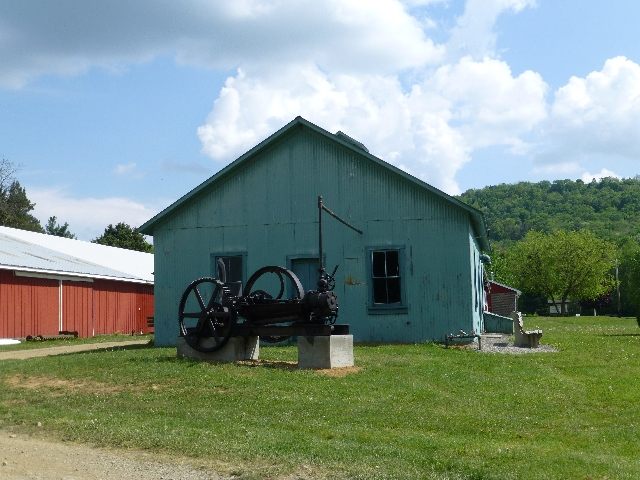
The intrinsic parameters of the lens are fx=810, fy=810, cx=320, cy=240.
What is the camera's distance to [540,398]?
12.3m

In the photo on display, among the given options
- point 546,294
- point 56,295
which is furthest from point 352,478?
point 546,294

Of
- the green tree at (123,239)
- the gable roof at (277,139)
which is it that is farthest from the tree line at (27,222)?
the gable roof at (277,139)

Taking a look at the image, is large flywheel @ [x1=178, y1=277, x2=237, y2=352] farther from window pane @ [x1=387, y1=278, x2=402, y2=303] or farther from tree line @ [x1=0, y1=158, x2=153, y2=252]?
tree line @ [x1=0, y1=158, x2=153, y2=252]

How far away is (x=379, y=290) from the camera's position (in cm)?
2245

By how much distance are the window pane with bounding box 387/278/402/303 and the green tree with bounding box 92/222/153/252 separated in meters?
61.1

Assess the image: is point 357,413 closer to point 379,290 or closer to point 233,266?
point 379,290

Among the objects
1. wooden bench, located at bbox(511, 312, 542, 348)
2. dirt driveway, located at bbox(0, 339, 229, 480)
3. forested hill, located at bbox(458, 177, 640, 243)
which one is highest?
forested hill, located at bbox(458, 177, 640, 243)

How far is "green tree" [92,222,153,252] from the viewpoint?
265 ft

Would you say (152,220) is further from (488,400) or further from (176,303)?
(488,400)

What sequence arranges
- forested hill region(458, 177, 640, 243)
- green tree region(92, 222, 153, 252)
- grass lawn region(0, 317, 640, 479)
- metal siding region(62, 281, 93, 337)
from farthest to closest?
forested hill region(458, 177, 640, 243) → green tree region(92, 222, 153, 252) → metal siding region(62, 281, 93, 337) → grass lawn region(0, 317, 640, 479)

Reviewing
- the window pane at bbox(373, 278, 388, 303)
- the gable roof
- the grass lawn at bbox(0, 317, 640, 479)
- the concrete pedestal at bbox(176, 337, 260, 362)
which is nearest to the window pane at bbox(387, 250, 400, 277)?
the window pane at bbox(373, 278, 388, 303)

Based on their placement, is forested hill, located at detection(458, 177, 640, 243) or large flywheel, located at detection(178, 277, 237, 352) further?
forested hill, located at detection(458, 177, 640, 243)

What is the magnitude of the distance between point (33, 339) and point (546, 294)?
62.9 m

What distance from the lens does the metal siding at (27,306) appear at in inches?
1138
